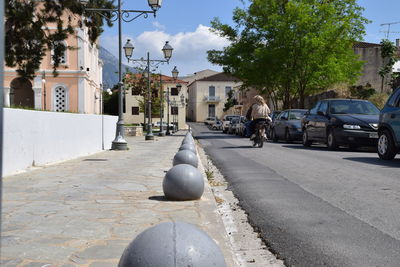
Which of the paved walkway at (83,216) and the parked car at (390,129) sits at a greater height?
the parked car at (390,129)

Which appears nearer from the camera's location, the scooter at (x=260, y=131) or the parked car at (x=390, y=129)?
the parked car at (x=390, y=129)

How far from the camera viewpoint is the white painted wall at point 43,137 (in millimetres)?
8335

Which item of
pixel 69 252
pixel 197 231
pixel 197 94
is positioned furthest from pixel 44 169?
pixel 197 94

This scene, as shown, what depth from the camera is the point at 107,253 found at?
3527 millimetres

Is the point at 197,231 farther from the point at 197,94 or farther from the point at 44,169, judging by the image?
the point at 197,94

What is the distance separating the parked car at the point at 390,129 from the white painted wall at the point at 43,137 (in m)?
7.68

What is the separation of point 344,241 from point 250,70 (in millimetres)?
30780

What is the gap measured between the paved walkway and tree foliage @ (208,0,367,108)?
24.7 metres

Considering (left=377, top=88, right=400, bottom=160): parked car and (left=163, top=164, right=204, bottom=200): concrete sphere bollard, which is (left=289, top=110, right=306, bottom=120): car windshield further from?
(left=163, top=164, right=204, bottom=200): concrete sphere bollard

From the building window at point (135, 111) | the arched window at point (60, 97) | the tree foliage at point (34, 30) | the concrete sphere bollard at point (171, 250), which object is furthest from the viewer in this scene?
the building window at point (135, 111)

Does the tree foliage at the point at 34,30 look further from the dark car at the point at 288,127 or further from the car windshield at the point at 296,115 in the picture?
the car windshield at the point at 296,115

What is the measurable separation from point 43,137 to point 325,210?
6801mm

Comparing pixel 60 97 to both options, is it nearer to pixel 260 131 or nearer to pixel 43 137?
pixel 260 131

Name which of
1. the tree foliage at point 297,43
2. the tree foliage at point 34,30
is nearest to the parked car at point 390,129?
the tree foliage at point 34,30
